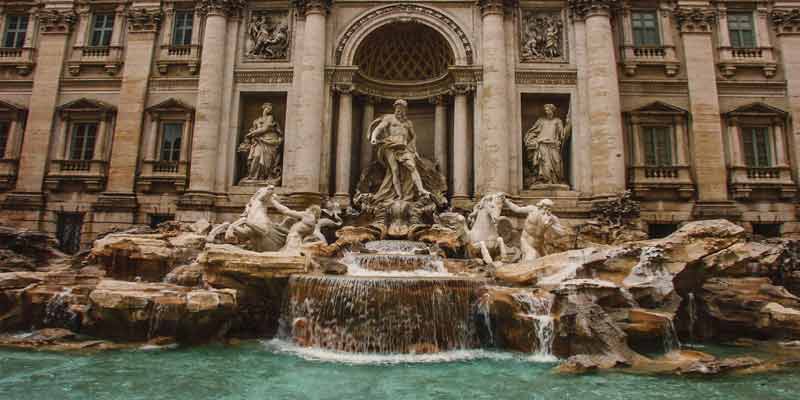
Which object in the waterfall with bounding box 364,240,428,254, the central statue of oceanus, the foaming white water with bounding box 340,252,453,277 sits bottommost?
the foaming white water with bounding box 340,252,453,277

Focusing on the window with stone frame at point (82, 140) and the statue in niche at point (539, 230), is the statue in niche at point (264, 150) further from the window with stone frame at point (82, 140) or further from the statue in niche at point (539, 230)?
the statue in niche at point (539, 230)

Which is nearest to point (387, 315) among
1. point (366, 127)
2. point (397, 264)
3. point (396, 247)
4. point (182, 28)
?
point (397, 264)

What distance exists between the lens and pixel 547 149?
1716 cm

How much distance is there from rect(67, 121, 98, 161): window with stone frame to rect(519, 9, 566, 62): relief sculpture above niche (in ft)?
59.1

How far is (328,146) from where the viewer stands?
17359 millimetres

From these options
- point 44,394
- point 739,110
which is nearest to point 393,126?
point 44,394

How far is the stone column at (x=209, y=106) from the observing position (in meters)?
17.0

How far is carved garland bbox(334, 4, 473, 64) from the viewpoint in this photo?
58.6ft

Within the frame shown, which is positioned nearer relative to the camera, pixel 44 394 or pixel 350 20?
pixel 44 394

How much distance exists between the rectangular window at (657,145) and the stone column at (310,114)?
12.8 metres

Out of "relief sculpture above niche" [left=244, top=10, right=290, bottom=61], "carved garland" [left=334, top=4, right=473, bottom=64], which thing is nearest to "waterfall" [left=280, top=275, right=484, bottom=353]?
"carved garland" [left=334, top=4, right=473, bottom=64]

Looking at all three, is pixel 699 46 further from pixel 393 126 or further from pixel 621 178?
pixel 393 126

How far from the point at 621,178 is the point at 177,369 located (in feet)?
49.0

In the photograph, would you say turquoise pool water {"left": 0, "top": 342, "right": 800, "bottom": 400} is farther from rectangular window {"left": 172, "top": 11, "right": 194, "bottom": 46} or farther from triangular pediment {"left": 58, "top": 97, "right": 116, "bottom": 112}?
rectangular window {"left": 172, "top": 11, "right": 194, "bottom": 46}
